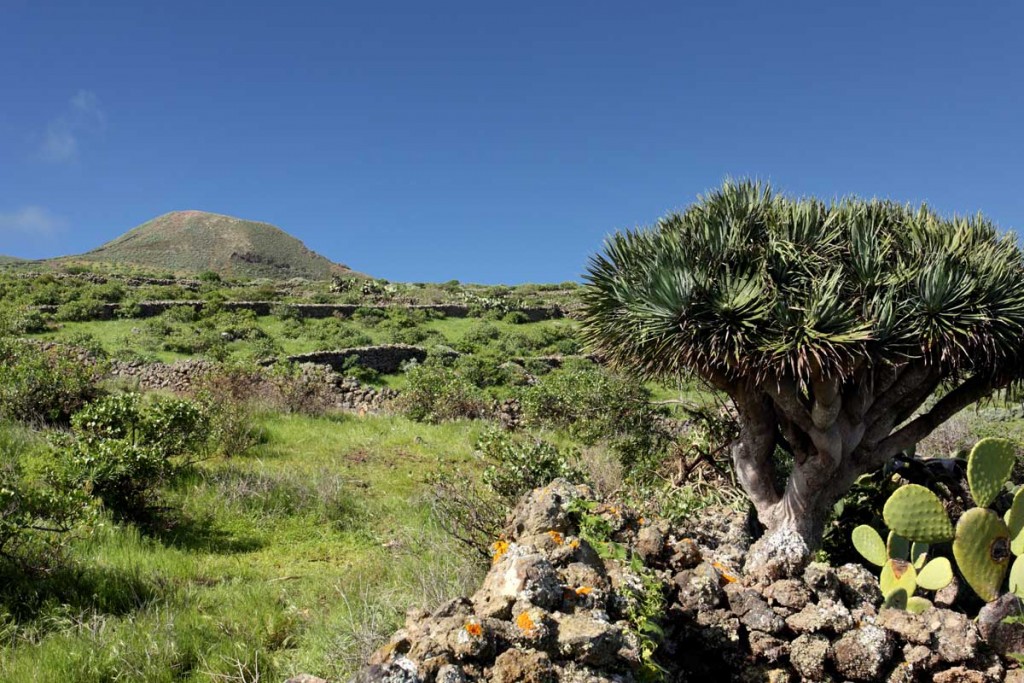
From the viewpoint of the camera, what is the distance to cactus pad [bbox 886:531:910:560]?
5777mm

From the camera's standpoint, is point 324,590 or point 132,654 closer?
point 132,654

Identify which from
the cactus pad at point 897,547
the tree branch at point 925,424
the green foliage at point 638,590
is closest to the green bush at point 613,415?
the tree branch at point 925,424

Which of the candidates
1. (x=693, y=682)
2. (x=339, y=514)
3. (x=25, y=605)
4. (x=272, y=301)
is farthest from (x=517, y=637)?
(x=272, y=301)

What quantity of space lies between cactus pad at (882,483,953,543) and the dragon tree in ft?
3.06

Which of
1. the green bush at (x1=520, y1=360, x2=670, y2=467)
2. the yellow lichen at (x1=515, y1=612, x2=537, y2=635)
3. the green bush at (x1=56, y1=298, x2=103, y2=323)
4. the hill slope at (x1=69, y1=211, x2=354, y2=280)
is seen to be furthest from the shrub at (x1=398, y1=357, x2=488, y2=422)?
the hill slope at (x1=69, y1=211, x2=354, y2=280)

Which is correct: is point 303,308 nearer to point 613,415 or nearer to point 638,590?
point 613,415

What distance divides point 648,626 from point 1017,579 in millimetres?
4083

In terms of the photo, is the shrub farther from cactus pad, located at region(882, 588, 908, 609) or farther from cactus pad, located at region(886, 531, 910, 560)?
A: cactus pad, located at region(882, 588, 908, 609)

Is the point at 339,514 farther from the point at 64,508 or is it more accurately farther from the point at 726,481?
the point at 726,481

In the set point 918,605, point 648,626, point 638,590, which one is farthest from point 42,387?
point 918,605

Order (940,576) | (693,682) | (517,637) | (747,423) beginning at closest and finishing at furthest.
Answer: (517,637), (693,682), (940,576), (747,423)

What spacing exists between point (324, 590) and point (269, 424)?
824 cm

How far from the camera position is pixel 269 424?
42.1 ft

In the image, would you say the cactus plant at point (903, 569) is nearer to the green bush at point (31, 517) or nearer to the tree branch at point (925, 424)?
the tree branch at point (925, 424)
